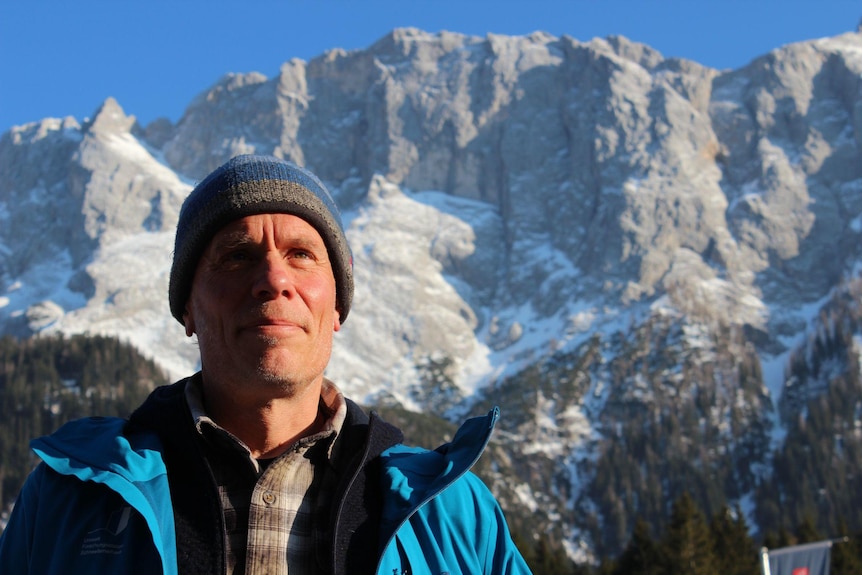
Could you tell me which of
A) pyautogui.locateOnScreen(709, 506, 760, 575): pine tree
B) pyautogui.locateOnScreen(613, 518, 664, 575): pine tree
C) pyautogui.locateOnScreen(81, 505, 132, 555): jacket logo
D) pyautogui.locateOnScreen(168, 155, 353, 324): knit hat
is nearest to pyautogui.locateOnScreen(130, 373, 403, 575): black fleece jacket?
pyautogui.locateOnScreen(81, 505, 132, 555): jacket logo

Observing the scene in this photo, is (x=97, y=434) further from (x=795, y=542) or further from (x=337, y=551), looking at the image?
(x=795, y=542)

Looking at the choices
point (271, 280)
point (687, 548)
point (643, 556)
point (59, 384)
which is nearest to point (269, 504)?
point (271, 280)

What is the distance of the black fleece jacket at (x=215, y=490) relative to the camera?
3859 millimetres

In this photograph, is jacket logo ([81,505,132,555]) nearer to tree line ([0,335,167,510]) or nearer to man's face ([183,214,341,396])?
man's face ([183,214,341,396])

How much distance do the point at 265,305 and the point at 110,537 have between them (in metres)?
1.13

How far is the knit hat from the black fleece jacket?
62cm

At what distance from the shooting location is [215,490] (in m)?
3.94

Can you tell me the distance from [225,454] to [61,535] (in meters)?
0.75

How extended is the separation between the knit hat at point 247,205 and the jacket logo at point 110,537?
124cm

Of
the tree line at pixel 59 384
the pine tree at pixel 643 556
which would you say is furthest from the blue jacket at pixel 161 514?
the tree line at pixel 59 384

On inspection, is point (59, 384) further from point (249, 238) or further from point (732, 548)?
point (249, 238)

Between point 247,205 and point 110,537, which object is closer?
point 110,537

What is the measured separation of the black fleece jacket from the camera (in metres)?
3.86

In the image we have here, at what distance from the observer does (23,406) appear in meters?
145
